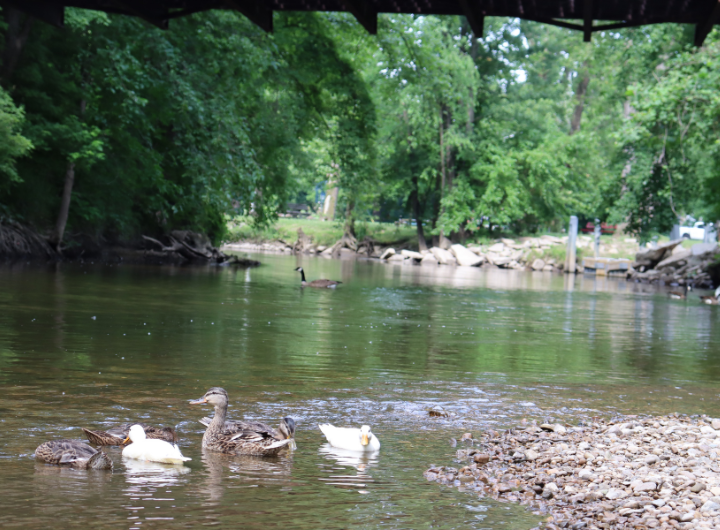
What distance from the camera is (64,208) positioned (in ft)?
97.9

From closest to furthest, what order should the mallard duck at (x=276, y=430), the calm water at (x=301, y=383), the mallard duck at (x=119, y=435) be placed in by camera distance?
the calm water at (x=301, y=383) → the mallard duck at (x=119, y=435) → the mallard duck at (x=276, y=430)

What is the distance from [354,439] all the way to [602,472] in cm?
208

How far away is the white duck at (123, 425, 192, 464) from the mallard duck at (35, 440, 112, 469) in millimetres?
245

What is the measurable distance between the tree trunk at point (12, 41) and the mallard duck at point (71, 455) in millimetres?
22412

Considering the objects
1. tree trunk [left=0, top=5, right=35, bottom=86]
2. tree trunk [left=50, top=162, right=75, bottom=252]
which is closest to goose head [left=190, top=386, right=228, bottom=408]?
tree trunk [left=0, top=5, right=35, bottom=86]

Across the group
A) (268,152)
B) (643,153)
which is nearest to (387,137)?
(643,153)

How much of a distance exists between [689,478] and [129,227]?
32.7 m

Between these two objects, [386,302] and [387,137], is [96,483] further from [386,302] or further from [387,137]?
[387,137]

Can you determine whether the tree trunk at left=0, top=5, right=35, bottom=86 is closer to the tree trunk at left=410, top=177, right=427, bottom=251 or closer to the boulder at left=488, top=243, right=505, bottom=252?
the boulder at left=488, top=243, right=505, bottom=252

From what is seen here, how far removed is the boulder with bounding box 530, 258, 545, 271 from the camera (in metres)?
54.7

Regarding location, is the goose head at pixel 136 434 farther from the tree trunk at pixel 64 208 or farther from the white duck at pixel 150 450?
the tree trunk at pixel 64 208

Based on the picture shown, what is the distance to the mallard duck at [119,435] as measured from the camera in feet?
23.0

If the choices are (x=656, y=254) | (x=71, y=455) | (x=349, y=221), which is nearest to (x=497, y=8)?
(x=71, y=455)

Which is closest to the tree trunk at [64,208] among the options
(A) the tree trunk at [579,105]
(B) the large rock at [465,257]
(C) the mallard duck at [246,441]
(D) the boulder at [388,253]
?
(C) the mallard duck at [246,441]
